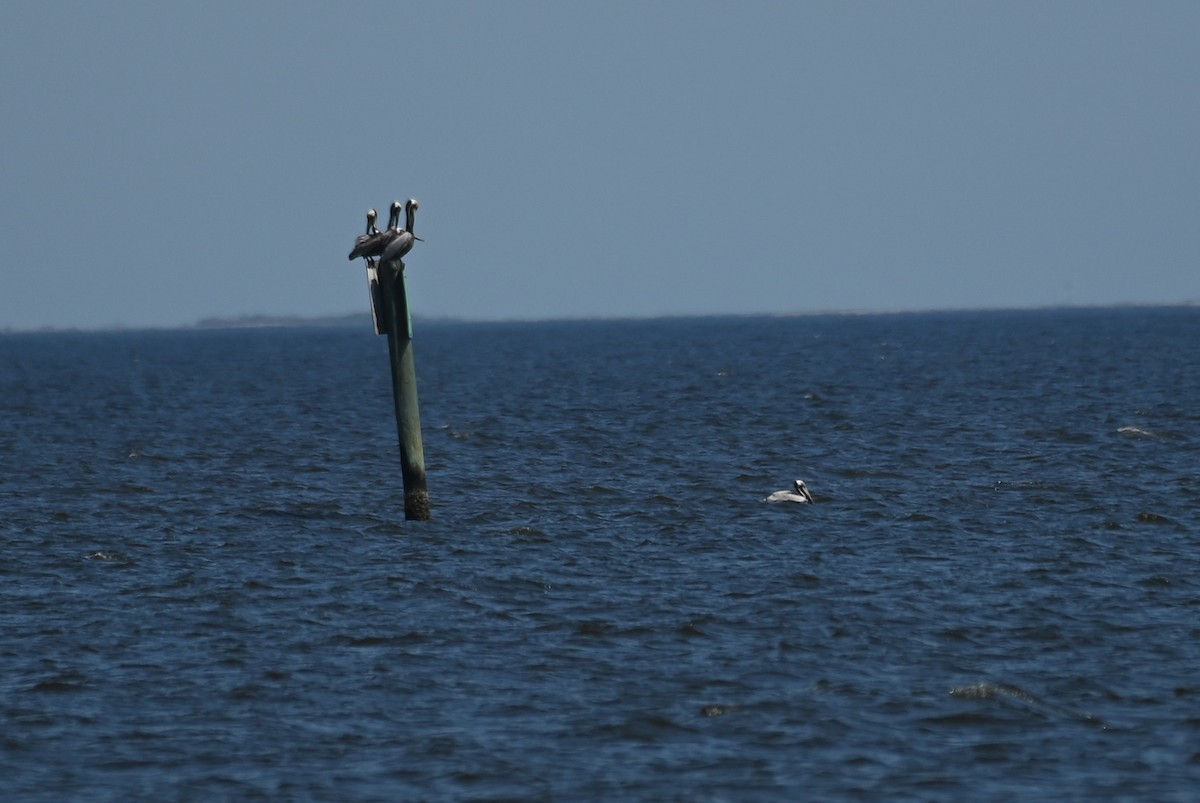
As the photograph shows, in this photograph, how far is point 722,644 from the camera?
59.2ft

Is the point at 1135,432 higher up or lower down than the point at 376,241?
lower down

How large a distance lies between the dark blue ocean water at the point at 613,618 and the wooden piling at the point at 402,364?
1292 millimetres

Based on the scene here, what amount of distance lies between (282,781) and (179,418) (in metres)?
41.6

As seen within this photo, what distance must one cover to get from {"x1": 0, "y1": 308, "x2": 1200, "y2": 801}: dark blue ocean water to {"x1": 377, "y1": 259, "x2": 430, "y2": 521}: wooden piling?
4.24 feet

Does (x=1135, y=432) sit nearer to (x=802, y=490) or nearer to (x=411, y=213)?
(x=802, y=490)

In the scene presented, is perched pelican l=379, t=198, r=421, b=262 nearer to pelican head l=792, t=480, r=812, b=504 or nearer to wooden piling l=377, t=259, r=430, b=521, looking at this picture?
wooden piling l=377, t=259, r=430, b=521

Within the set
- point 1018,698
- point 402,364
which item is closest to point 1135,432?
point 402,364

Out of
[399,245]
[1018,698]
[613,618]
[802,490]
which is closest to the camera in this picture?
[1018,698]

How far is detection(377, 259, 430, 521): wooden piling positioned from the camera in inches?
1023

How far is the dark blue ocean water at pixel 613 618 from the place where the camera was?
14.0 metres

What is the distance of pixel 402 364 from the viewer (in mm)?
26312

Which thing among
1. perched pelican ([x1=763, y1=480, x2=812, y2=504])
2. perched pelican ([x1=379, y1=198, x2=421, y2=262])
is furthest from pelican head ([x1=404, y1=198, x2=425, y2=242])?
perched pelican ([x1=763, y1=480, x2=812, y2=504])

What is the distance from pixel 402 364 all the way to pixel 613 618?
831cm

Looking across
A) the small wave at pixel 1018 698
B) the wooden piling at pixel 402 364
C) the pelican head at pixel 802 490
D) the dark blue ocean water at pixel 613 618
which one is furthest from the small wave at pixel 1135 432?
the small wave at pixel 1018 698
